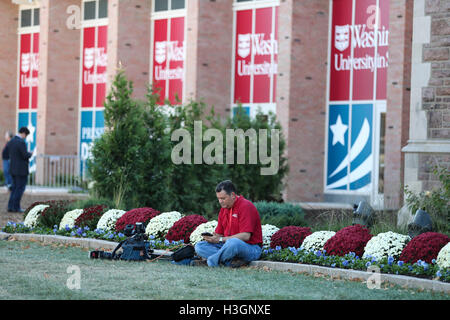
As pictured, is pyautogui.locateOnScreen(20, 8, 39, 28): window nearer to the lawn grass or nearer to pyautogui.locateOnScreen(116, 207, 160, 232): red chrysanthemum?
pyautogui.locateOnScreen(116, 207, 160, 232): red chrysanthemum

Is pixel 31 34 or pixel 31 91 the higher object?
pixel 31 34

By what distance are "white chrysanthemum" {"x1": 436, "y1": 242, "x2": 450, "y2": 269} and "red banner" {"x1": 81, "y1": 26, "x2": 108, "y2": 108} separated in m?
24.9

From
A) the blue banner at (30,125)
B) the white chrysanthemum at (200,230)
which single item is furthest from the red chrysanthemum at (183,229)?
the blue banner at (30,125)

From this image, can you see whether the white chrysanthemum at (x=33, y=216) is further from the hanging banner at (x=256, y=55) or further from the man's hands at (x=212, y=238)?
the hanging banner at (x=256, y=55)

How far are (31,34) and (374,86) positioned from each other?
65.3 ft

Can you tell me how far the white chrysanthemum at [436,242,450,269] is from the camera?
8.48 meters

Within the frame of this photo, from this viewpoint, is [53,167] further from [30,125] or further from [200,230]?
[200,230]

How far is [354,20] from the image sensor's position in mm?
23781

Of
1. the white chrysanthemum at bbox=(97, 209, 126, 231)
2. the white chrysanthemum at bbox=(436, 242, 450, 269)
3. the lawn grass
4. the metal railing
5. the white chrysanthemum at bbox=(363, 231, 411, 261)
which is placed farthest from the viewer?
the metal railing

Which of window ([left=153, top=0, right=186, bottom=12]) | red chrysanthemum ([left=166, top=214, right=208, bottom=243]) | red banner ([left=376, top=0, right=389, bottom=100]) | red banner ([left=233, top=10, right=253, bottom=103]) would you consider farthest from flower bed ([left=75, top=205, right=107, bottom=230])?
window ([left=153, top=0, right=186, bottom=12])

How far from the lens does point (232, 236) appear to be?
9.70 metres

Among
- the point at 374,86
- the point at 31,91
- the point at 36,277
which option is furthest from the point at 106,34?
the point at 36,277

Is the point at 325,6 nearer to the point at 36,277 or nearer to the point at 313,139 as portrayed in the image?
the point at 313,139

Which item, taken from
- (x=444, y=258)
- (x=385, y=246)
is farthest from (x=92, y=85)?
(x=444, y=258)
